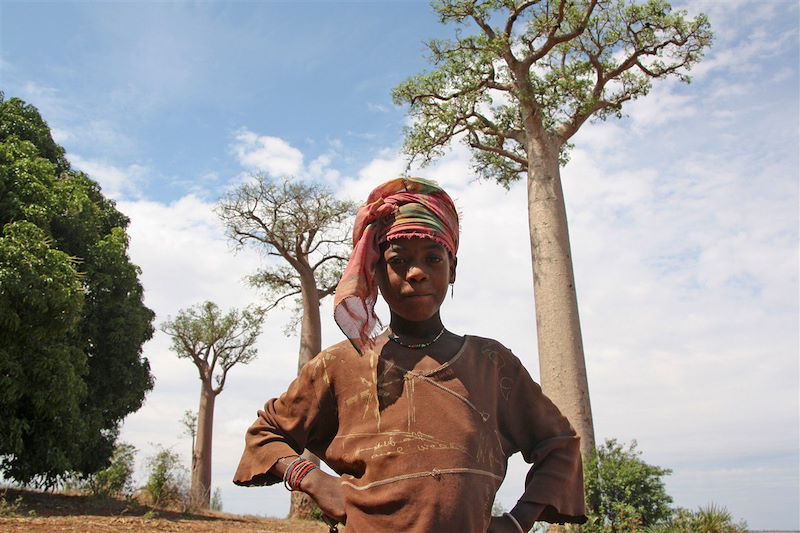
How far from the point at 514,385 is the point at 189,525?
903 cm

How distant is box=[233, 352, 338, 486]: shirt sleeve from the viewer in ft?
5.99

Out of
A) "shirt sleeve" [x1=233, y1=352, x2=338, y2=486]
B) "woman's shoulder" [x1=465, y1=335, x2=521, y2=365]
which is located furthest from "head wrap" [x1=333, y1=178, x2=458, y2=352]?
"woman's shoulder" [x1=465, y1=335, x2=521, y2=365]

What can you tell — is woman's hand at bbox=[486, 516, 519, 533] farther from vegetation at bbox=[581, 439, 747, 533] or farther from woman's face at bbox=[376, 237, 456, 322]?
vegetation at bbox=[581, 439, 747, 533]

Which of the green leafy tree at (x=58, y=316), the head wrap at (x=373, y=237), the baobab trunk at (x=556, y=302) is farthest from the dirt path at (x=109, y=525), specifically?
the head wrap at (x=373, y=237)

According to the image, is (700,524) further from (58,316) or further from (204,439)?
(204,439)

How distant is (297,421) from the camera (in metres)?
1.87

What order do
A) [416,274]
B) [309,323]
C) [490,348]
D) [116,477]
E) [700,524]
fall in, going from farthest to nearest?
1. [309,323]
2. [116,477]
3. [700,524]
4. [490,348]
5. [416,274]

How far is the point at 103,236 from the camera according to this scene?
1339 centimetres

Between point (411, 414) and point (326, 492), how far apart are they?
287 mm

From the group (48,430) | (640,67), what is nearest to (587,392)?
(640,67)

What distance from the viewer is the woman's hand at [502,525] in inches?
67.4

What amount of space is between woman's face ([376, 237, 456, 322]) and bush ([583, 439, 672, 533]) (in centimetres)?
591

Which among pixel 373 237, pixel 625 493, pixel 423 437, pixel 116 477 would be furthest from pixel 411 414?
pixel 116 477

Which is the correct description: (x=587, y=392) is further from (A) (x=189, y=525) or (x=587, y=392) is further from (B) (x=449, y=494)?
(B) (x=449, y=494)
